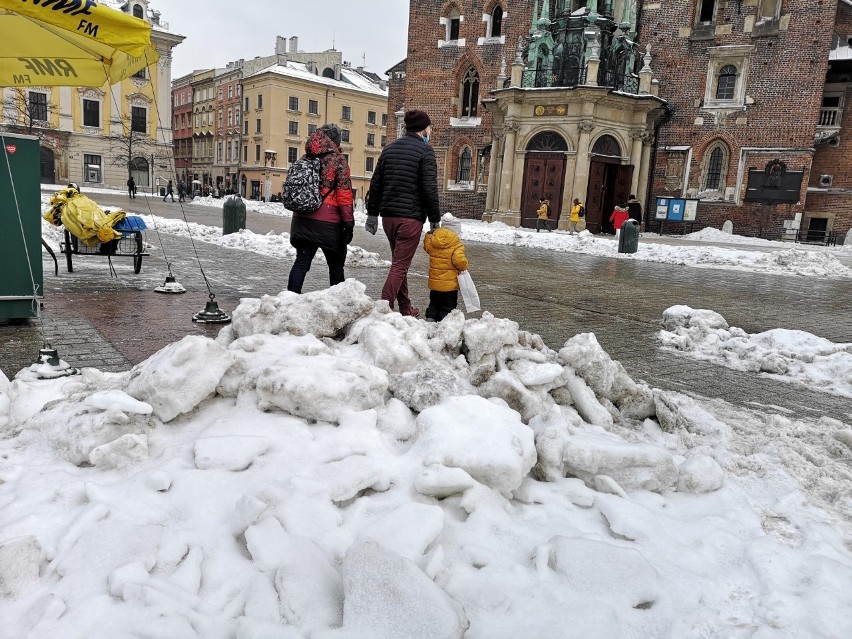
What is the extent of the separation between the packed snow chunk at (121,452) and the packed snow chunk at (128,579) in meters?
0.71

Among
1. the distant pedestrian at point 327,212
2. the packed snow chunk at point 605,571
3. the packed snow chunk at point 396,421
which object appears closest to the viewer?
the packed snow chunk at point 605,571

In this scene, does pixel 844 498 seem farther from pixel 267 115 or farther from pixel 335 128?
pixel 267 115

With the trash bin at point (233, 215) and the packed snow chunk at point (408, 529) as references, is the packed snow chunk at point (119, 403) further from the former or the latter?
the trash bin at point (233, 215)

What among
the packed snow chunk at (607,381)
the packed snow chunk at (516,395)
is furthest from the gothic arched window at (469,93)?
the packed snow chunk at (516,395)

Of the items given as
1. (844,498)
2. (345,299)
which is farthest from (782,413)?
(345,299)

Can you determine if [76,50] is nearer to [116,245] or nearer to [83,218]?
[83,218]

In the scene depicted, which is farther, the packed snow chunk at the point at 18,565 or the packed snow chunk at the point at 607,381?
the packed snow chunk at the point at 607,381

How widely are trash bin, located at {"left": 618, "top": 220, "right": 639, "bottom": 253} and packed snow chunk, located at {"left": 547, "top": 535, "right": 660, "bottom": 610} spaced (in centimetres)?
1707

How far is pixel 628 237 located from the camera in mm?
18531

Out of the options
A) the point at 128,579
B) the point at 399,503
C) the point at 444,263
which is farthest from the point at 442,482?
the point at 444,263

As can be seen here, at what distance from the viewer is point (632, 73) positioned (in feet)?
93.4

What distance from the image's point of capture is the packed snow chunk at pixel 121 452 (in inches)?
107

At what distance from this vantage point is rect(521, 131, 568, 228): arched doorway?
90.3ft

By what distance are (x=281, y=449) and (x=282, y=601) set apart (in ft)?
2.77
